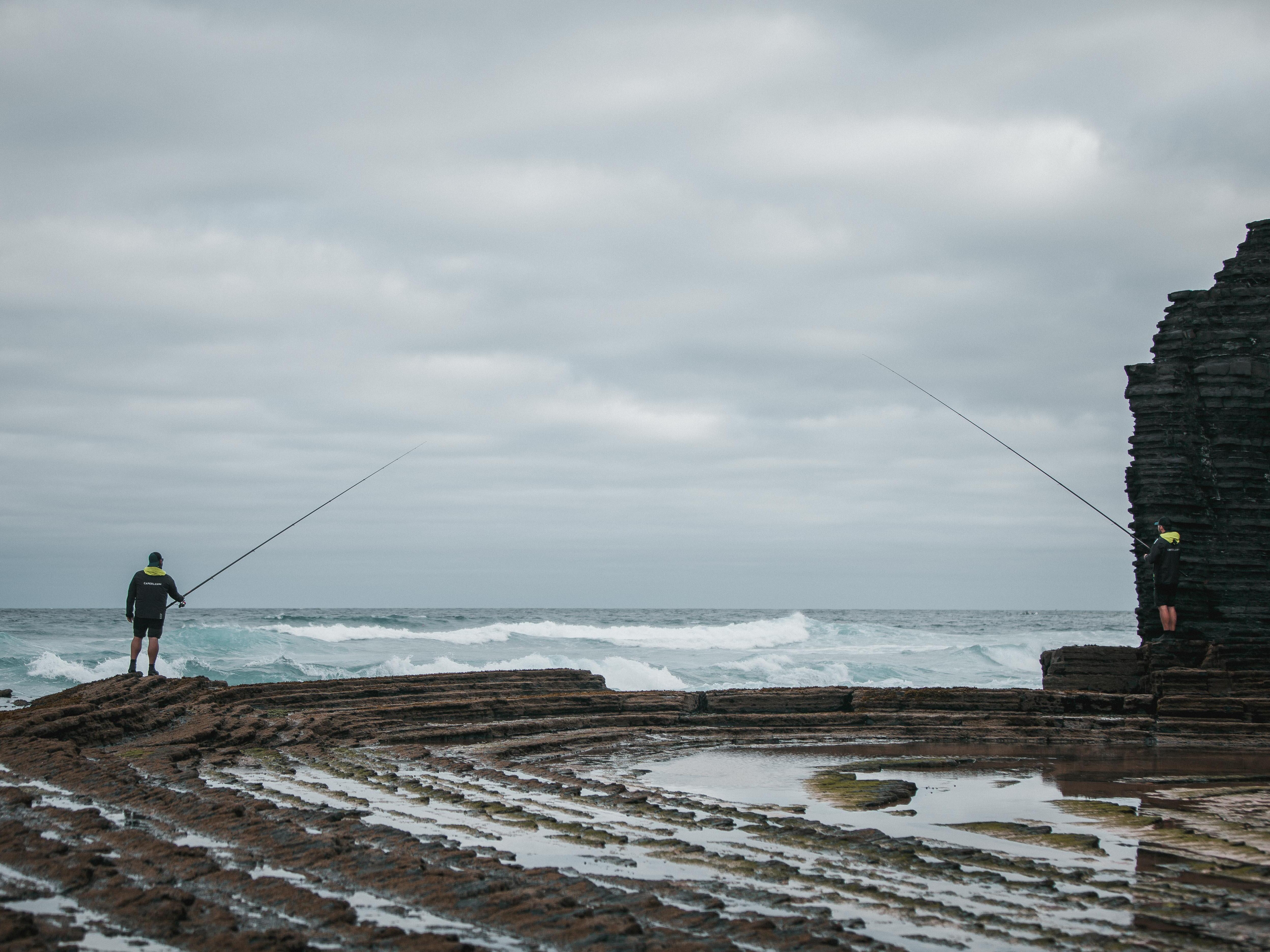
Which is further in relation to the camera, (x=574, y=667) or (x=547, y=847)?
(x=574, y=667)

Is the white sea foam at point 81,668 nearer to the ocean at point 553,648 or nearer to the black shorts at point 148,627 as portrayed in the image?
the ocean at point 553,648

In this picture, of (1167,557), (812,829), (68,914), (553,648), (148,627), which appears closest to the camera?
(68,914)

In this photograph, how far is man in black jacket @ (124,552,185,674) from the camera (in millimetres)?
14594

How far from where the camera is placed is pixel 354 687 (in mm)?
14156

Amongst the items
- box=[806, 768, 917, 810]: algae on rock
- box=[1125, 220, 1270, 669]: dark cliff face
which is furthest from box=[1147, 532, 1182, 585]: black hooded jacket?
box=[806, 768, 917, 810]: algae on rock

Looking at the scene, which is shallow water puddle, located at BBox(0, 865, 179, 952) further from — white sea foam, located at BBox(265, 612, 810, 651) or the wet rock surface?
white sea foam, located at BBox(265, 612, 810, 651)

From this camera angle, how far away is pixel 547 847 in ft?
18.7

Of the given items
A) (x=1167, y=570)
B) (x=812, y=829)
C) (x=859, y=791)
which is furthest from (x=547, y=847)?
(x=1167, y=570)

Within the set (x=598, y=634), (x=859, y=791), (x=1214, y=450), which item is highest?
(x=1214, y=450)

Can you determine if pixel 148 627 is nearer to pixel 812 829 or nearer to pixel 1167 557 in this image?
pixel 812 829

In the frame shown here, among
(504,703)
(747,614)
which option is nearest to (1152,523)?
(504,703)

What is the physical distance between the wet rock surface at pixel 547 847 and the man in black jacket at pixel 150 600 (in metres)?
3.11

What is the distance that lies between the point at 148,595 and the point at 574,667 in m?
20.4

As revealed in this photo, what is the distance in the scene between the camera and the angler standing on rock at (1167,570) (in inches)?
563
